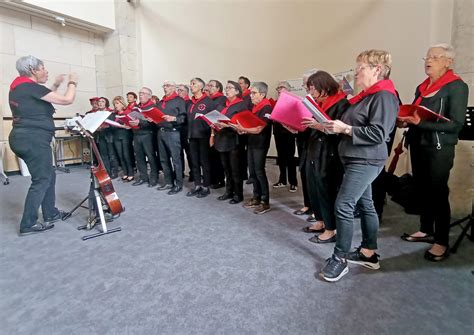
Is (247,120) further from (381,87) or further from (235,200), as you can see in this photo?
(381,87)

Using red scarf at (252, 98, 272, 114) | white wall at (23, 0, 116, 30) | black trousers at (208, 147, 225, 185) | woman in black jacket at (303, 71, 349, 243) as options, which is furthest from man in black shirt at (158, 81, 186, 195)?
white wall at (23, 0, 116, 30)

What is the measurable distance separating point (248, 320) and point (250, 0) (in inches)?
240

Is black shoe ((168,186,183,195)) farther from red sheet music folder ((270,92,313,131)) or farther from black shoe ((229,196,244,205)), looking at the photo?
red sheet music folder ((270,92,313,131))

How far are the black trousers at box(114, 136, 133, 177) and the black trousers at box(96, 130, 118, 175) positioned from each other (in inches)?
5.8

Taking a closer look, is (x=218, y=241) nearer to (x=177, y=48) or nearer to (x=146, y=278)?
(x=146, y=278)

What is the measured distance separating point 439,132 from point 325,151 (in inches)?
30.6

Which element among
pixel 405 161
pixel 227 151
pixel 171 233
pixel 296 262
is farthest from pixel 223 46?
pixel 296 262

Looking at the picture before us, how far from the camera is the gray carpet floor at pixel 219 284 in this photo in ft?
4.95

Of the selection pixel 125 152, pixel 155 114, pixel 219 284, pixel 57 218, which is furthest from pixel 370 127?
pixel 125 152

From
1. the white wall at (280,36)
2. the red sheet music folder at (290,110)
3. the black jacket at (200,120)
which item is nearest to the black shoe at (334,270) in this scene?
the red sheet music folder at (290,110)

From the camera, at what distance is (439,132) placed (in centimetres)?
208

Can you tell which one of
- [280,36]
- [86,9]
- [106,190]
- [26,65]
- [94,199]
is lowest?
[94,199]

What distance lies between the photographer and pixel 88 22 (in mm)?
6539

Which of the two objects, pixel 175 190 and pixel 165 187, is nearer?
pixel 175 190
